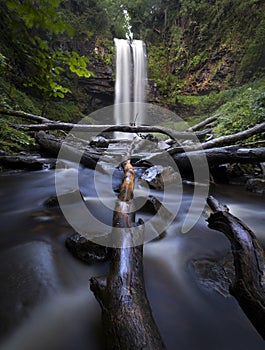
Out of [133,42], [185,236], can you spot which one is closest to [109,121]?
[133,42]

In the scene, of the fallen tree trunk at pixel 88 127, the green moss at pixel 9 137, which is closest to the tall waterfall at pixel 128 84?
the fallen tree trunk at pixel 88 127

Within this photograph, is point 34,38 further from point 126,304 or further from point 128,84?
point 128,84

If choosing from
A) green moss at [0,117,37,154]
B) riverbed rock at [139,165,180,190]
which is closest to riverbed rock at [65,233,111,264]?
riverbed rock at [139,165,180,190]

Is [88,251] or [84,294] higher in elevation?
[88,251]

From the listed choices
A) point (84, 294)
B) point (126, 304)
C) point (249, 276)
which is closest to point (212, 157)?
point (249, 276)

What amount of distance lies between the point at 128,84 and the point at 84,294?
2005 cm

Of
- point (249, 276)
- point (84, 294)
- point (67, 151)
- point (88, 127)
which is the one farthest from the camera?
point (67, 151)

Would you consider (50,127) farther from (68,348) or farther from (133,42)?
(133,42)

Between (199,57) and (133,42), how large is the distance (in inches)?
309

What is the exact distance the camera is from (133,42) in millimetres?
21359

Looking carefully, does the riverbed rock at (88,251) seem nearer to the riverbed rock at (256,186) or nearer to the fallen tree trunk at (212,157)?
the fallen tree trunk at (212,157)

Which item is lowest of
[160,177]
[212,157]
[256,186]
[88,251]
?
[88,251]

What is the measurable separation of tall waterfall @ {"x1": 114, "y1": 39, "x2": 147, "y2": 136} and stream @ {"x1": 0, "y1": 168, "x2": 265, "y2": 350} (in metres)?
17.4

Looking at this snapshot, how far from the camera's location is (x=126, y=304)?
992 mm
